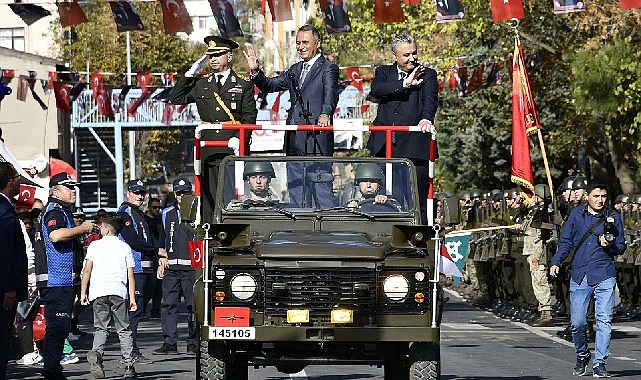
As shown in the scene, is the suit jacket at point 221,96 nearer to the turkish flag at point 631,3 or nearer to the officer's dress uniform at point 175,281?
the officer's dress uniform at point 175,281

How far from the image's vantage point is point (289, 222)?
1293 cm

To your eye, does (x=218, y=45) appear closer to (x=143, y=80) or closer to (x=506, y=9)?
(x=506, y=9)

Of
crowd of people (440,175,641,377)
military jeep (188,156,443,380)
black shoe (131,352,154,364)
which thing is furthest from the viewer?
black shoe (131,352,154,364)

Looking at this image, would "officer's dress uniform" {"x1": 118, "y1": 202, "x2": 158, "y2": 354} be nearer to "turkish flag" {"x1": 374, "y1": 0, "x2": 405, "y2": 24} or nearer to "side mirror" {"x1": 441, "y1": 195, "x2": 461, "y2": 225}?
"side mirror" {"x1": 441, "y1": 195, "x2": 461, "y2": 225}

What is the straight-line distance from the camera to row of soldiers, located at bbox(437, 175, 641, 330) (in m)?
25.7

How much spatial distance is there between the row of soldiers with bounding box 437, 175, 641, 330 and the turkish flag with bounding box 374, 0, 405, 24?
3563 mm

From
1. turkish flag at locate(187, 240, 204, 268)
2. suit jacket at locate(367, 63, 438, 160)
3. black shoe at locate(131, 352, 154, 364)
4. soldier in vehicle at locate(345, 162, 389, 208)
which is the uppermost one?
suit jacket at locate(367, 63, 438, 160)

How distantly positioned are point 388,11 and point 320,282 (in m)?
15.5

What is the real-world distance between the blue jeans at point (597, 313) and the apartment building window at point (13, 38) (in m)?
64.5

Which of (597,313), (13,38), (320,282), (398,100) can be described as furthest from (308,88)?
(13,38)

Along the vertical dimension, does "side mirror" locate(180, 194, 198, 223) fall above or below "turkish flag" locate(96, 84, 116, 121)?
below

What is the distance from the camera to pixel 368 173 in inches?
523

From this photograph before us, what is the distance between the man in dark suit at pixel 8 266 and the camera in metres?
12.5

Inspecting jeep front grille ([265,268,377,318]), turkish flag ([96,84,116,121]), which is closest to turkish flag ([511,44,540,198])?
jeep front grille ([265,268,377,318])
